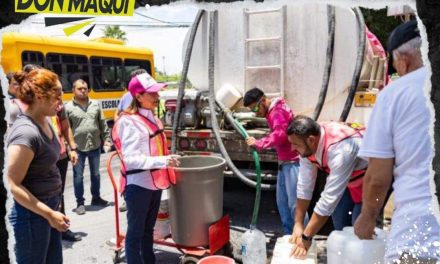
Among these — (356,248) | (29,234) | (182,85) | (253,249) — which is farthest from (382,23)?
(29,234)

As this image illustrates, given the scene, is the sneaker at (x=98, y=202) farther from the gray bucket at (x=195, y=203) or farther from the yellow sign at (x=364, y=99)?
the yellow sign at (x=364, y=99)

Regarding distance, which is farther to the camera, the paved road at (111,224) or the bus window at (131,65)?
the bus window at (131,65)

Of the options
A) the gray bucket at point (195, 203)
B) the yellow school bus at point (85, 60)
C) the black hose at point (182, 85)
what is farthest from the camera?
the yellow school bus at point (85, 60)

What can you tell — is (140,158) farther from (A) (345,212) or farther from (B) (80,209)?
(B) (80,209)

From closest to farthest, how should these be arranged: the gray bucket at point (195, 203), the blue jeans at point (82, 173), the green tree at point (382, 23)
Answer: the gray bucket at point (195, 203) → the blue jeans at point (82, 173) → the green tree at point (382, 23)

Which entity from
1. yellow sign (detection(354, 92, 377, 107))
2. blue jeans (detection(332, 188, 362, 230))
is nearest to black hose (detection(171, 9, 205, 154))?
yellow sign (detection(354, 92, 377, 107))

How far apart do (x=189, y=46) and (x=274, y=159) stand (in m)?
1.60

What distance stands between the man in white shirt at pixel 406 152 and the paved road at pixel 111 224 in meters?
2.27

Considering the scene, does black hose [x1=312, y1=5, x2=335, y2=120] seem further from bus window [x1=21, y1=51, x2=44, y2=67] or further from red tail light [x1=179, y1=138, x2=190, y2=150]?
bus window [x1=21, y1=51, x2=44, y2=67]

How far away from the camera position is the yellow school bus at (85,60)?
9.43 m

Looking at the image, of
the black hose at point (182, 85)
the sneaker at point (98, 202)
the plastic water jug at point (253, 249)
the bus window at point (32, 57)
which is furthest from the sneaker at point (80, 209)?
the bus window at point (32, 57)

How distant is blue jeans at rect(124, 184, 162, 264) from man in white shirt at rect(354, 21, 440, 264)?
176 centimetres

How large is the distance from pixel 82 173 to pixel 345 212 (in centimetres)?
333

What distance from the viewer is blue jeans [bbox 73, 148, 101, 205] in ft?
16.7
